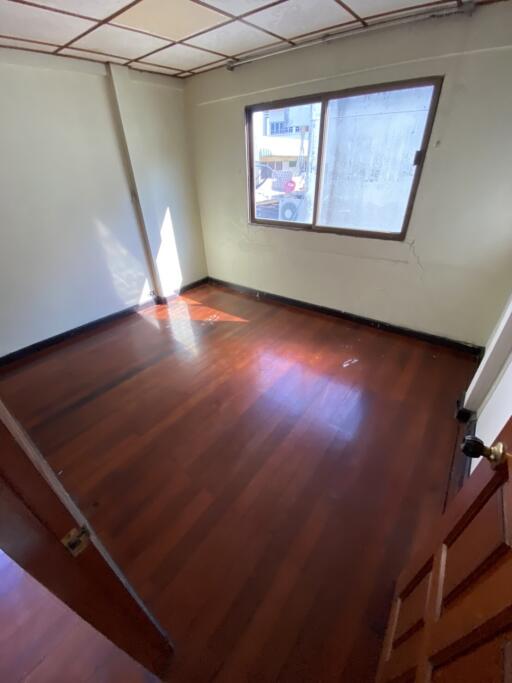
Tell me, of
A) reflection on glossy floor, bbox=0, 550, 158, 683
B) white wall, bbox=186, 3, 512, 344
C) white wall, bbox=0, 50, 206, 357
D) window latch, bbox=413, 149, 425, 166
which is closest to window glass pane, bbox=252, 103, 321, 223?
white wall, bbox=186, 3, 512, 344

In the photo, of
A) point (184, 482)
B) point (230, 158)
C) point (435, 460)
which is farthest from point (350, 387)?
point (230, 158)

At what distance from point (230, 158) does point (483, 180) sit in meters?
2.32

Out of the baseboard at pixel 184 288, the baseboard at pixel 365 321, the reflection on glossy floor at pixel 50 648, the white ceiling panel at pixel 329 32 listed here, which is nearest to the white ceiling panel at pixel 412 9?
the white ceiling panel at pixel 329 32

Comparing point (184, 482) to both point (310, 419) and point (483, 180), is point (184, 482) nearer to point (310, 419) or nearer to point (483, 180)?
point (310, 419)

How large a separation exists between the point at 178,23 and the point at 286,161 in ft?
4.44

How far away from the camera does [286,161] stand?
2896 millimetres

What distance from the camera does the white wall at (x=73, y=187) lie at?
7.59 feet

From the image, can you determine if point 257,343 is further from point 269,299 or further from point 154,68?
point 154,68

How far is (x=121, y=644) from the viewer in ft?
2.70

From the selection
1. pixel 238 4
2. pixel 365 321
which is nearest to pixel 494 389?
pixel 365 321

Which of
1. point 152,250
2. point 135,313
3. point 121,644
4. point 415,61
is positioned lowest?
point 135,313

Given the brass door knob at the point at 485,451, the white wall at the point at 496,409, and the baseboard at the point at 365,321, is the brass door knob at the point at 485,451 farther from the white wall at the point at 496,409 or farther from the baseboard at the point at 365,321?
the baseboard at the point at 365,321

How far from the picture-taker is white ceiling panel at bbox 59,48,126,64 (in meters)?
2.21

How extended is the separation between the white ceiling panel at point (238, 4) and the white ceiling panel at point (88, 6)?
46 centimetres
